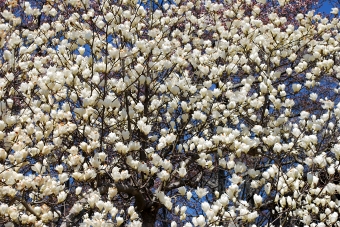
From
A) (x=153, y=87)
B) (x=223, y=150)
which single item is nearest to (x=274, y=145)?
(x=223, y=150)

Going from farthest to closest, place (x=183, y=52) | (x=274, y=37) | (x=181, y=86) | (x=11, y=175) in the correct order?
1. (x=274, y=37)
2. (x=183, y=52)
3. (x=181, y=86)
4. (x=11, y=175)

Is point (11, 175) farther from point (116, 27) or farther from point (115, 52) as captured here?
point (116, 27)

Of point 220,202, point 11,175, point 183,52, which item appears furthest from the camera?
point 183,52

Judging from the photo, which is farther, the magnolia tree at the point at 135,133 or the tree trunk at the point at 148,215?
the tree trunk at the point at 148,215

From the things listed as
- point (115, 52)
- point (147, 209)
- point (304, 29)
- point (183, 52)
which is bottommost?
point (147, 209)

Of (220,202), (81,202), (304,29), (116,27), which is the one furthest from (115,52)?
(304,29)

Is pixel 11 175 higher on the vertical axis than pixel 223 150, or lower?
lower

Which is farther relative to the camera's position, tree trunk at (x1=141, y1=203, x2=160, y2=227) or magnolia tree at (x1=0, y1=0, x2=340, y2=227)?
tree trunk at (x1=141, y1=203, x2=160, y2=227)

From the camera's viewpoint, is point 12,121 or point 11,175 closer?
point 11,175

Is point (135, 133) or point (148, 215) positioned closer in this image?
point (148, 215)

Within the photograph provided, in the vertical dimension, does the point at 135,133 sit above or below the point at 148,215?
above

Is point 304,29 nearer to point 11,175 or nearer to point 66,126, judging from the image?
point 66,126
